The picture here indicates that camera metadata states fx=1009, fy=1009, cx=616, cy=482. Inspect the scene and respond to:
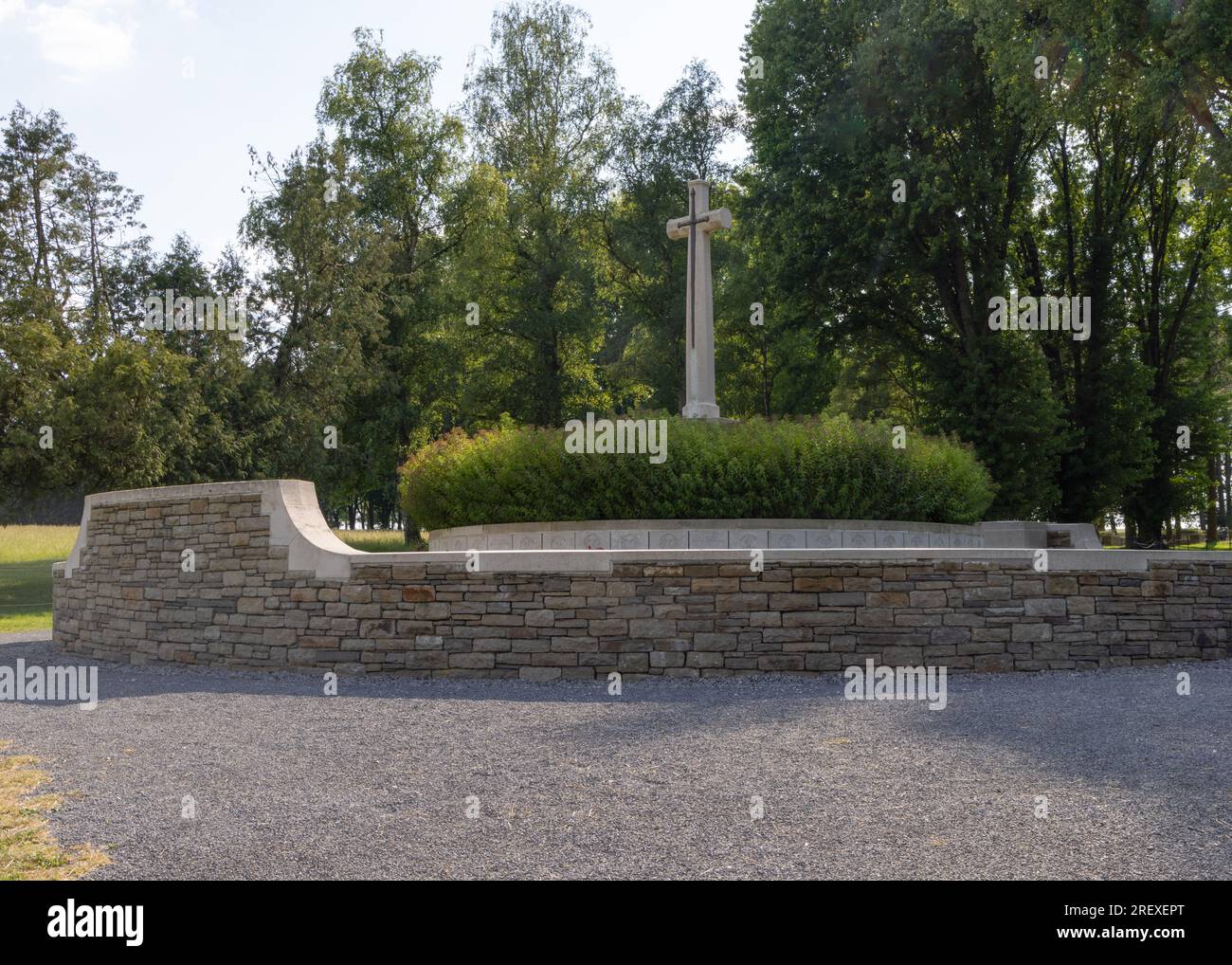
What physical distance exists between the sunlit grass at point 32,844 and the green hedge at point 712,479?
255 inches

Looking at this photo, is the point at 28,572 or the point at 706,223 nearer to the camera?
the point at 706,223

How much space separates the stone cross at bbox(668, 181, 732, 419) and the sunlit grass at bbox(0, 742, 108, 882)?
9.69 m

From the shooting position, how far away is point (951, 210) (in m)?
22.4

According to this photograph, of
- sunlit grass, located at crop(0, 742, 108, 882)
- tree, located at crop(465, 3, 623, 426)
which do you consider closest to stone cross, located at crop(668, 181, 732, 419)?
sunlit grass, located at crop(0, 742, 108, 882)

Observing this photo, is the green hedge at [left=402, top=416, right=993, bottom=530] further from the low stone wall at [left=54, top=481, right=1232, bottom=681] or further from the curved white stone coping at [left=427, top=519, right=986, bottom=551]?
the low stone wall at [left=54, top=481, right=1232, bottom=681]

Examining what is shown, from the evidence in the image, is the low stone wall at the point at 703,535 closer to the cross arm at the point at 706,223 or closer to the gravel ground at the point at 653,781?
the gravel ground at the point at 653,781

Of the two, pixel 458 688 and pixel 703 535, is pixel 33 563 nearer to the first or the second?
pixel 703 535

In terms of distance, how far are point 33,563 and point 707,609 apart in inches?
1097

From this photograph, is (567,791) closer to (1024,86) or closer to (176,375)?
(1024,86)

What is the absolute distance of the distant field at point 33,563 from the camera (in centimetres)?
1903

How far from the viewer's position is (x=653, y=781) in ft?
16.0

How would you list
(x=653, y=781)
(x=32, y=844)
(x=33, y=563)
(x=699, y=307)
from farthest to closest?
(x=33, y=563), (x=699, y=307), (x=653, y=781), (x=32, y=844)

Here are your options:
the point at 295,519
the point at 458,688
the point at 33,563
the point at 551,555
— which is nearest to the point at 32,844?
the point at 458,688

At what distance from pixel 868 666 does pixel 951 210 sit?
1694cm
